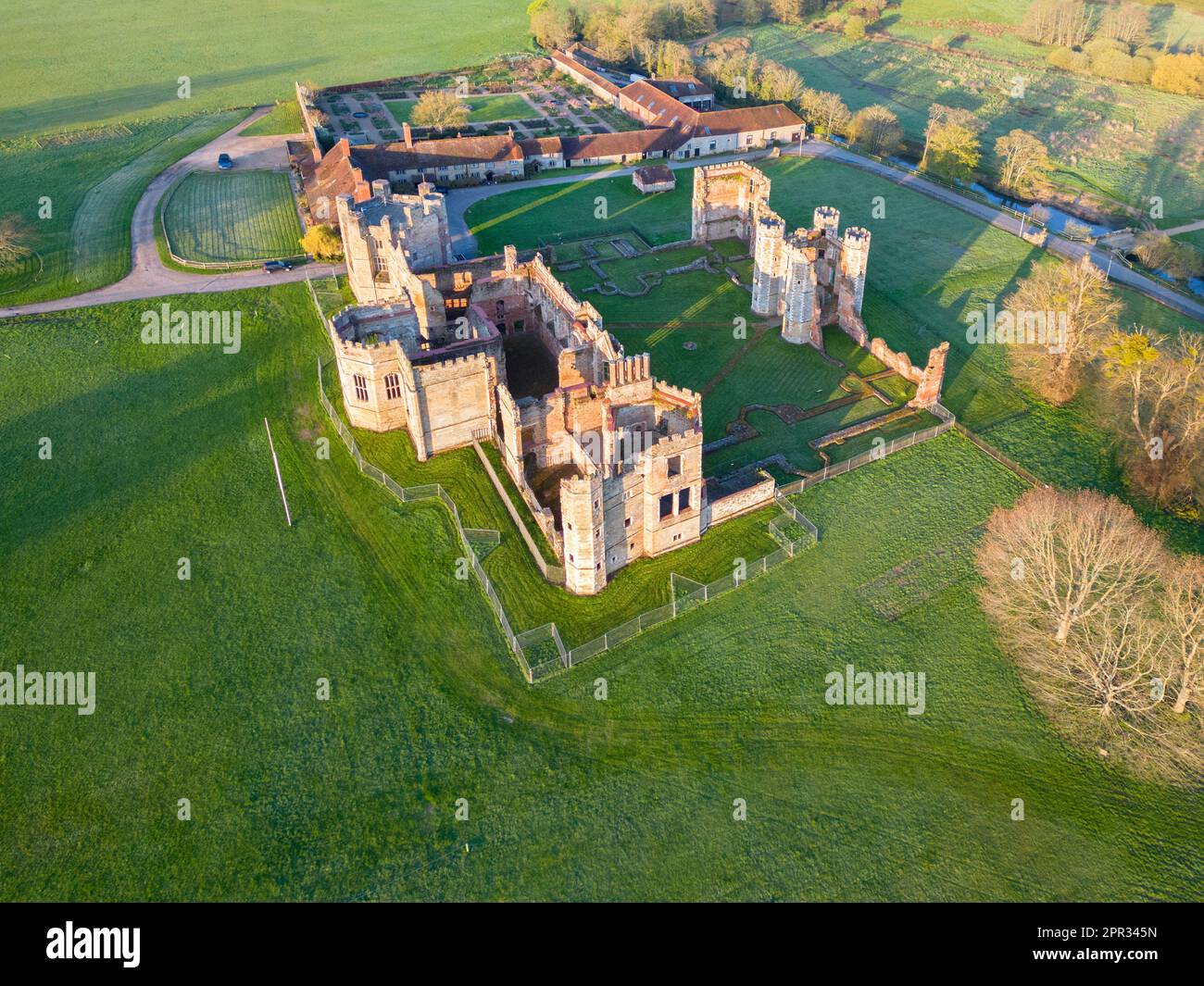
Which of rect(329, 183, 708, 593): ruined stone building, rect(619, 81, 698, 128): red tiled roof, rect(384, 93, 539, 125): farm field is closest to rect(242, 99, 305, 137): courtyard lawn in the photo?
rect(384, 93, 539, 125): farm field

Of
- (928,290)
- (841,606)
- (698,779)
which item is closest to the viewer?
(698,779)

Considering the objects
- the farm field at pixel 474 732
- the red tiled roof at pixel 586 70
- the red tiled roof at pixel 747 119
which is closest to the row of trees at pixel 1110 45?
the red tiled roof at pixel 747 119

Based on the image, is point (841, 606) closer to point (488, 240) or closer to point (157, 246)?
point (488, 240)

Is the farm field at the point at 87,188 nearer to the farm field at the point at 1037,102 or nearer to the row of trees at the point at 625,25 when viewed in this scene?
the row of trees at the point at 625,25

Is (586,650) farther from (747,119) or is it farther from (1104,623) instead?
(747,119)

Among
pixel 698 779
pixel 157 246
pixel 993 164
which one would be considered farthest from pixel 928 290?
pixel 157 246
